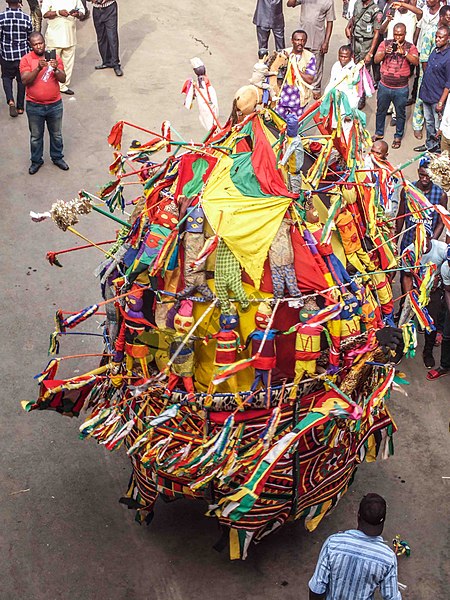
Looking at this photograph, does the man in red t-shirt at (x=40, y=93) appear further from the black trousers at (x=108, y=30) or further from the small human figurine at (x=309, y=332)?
the small human figurine at (x=309, y=332)

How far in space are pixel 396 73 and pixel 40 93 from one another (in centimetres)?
398

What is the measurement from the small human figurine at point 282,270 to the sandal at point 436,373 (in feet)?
10.2

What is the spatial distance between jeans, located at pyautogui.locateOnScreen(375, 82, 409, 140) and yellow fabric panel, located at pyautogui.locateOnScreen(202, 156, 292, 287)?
6.42 meters

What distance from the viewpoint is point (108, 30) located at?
12883 millimetres

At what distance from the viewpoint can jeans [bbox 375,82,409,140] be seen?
38.1 feet

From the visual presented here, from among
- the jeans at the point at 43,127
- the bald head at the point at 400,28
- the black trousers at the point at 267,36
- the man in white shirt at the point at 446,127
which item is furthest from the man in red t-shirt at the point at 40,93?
the man in white shirt at the point at 446,127

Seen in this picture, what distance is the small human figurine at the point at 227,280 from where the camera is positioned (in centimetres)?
551

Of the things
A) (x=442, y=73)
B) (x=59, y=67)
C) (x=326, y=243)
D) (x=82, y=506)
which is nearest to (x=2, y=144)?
(x=59, y=67)

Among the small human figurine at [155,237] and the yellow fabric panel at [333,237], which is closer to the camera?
the small human figurine at [155,237]

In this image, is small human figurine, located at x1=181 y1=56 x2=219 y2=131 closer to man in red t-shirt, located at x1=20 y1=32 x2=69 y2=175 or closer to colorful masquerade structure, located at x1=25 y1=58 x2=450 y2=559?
colorful masquerade structure, located at x1=25 y1=58 x2=450 y2=559

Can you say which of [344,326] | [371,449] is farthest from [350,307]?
[371,449]

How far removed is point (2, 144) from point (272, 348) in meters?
7.02

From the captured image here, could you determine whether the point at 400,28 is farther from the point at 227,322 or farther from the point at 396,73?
the point at 227,322

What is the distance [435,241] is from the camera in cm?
835
